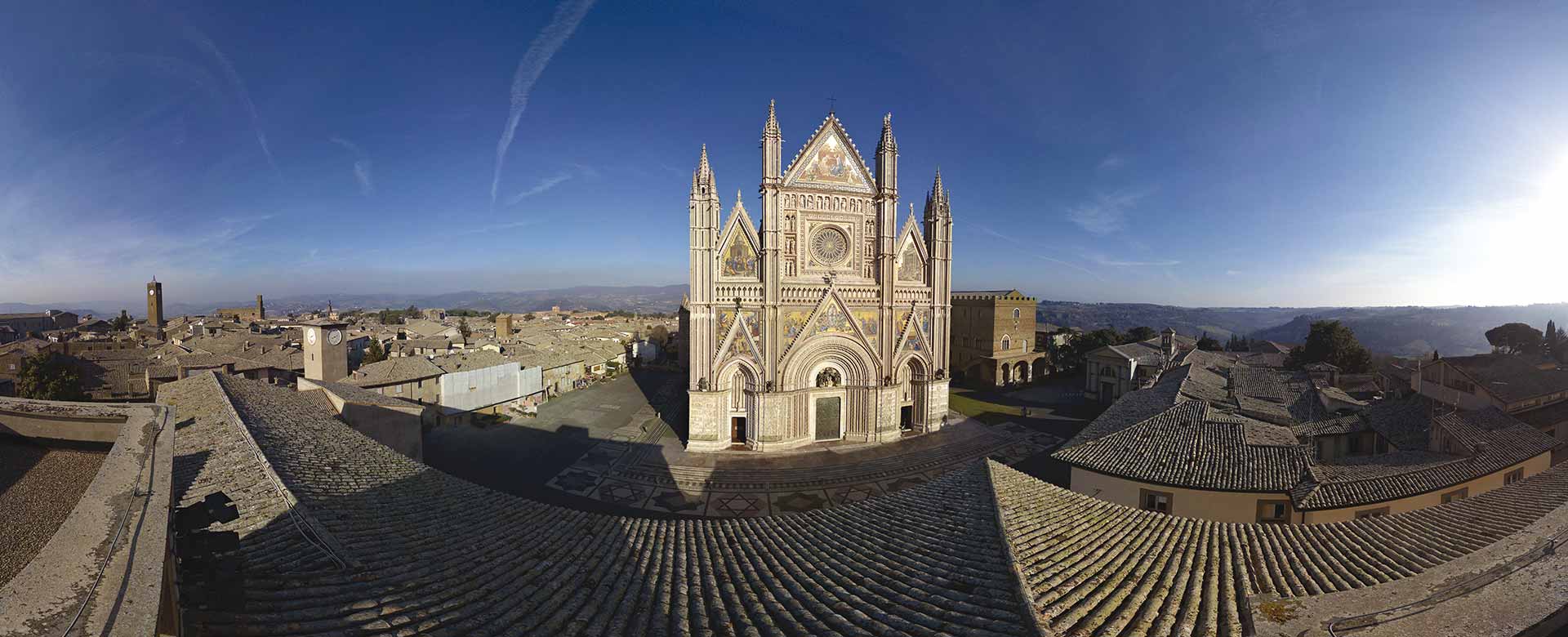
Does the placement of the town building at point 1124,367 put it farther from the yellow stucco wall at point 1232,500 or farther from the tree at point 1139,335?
the yellow stucco wall at point 1232,500

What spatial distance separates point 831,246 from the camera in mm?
23156

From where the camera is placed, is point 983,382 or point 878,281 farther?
point 983,382

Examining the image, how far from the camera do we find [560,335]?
46844 mm

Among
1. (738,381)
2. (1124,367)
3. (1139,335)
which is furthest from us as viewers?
(1139,335)

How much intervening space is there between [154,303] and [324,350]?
207 feet

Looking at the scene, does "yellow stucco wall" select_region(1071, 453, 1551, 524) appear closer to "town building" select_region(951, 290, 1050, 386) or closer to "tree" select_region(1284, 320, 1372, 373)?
"town building" select_region(951, 290, 1050, 386)

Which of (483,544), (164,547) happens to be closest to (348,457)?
(483,544)

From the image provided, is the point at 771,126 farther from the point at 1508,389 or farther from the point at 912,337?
the point at 1508,389

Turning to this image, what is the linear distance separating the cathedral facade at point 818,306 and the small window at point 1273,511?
1301cm

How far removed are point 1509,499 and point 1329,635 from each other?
345 inches

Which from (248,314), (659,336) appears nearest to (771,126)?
(659,336)

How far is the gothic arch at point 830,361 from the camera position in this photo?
21922 mm

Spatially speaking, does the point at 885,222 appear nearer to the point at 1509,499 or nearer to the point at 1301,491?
the point at 1301,491

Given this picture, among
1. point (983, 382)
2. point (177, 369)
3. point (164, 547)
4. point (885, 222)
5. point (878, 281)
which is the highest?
point (885, 222)
